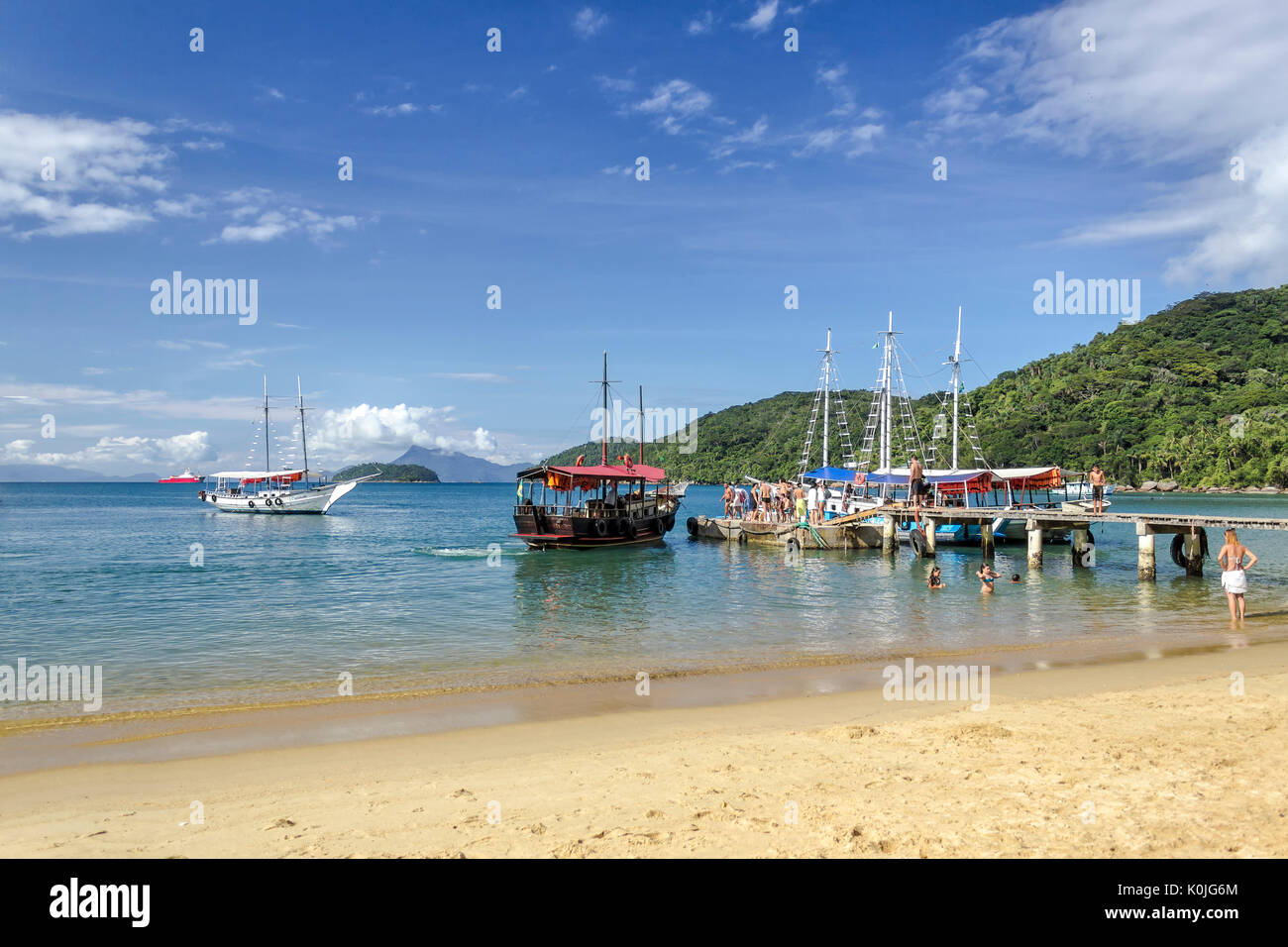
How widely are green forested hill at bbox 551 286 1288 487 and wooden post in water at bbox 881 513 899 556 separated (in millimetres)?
67328

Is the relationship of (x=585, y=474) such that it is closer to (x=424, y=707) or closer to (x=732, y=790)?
(x=424, y=707)

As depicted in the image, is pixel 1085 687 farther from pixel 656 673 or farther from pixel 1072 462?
pixel 1072 462

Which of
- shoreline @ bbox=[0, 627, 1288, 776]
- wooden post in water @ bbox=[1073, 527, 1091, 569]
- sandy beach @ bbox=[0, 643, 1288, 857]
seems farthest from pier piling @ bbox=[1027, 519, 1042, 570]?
sandy beach @ bbox=[0, 643, 1288, 857]

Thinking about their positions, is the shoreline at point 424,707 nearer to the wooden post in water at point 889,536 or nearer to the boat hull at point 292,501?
the wooden post in water at point 889,536

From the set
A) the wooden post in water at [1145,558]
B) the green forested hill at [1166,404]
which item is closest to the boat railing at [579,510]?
the wooden post in water at [1145,558]

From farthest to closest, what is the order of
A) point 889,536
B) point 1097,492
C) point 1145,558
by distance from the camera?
point 889,536
point 1097,492
point 1145,558

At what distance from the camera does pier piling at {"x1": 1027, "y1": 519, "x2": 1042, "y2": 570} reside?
3242 centimetres

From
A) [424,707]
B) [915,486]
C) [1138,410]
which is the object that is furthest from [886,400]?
[1138,410]

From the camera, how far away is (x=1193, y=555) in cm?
2878

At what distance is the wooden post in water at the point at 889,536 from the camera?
3875 centimetres

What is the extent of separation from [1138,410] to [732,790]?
481ft
